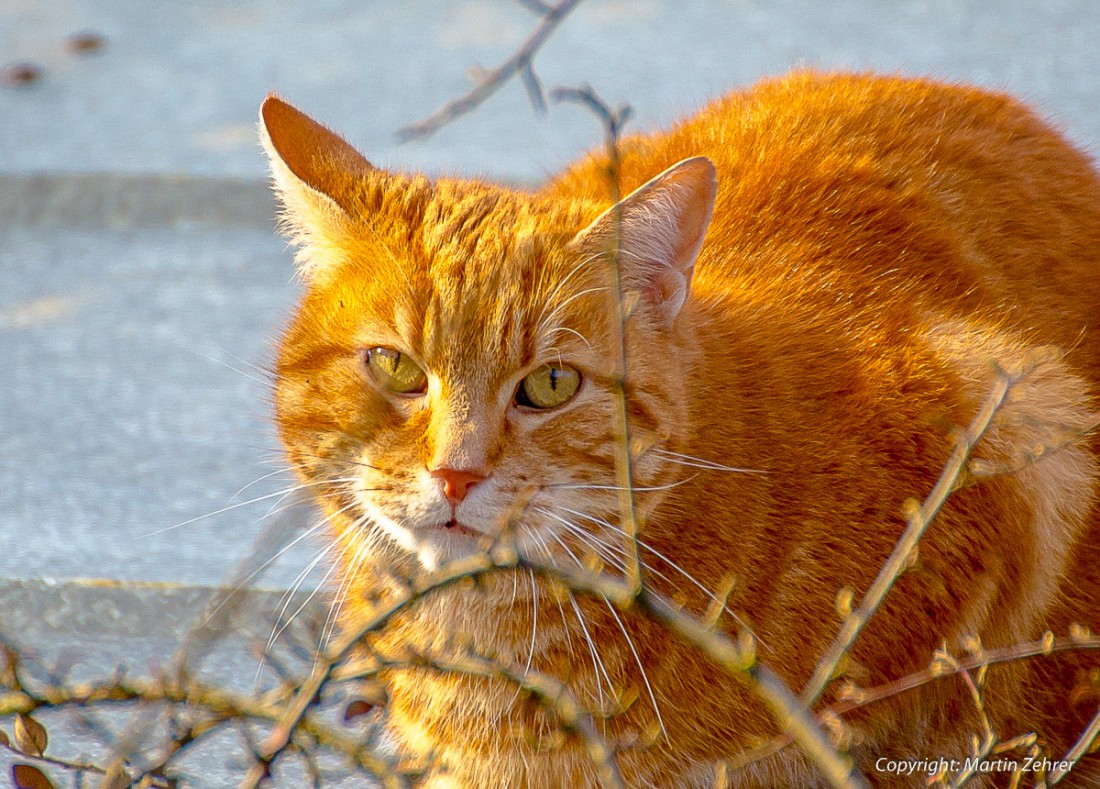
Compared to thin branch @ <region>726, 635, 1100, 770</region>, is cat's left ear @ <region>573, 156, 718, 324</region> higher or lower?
higher

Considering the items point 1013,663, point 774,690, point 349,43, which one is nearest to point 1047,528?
point 1013,663

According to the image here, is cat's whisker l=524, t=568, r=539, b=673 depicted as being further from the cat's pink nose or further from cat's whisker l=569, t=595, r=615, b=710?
the cat's pink nose

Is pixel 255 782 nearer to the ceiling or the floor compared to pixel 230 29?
nearer to the floor

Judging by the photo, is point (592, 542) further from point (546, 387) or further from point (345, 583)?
point (345, 583)

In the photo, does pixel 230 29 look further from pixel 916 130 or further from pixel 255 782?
pixel 255 782

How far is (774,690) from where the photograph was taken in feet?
3.90

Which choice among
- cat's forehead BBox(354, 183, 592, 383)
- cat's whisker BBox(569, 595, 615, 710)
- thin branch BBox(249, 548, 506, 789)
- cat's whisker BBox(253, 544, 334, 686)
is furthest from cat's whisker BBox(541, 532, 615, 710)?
thin branch BBox(249, 548, 506, 789)

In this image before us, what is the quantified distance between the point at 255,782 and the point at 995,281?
136cm

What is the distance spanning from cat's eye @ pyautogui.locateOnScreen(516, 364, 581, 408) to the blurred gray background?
0.45 m

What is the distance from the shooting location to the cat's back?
6.74 ft

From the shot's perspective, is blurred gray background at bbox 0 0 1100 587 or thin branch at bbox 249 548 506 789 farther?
blurred gray background at bbox 0 0 1100 587

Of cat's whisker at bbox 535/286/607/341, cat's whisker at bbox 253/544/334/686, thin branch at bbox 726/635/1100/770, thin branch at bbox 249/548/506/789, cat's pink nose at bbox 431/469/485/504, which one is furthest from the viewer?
cat's whisker at bbox 253/544/334/686

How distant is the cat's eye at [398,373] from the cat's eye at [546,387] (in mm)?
133

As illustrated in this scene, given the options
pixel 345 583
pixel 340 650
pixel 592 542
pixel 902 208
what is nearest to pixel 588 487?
pixel 592 542
